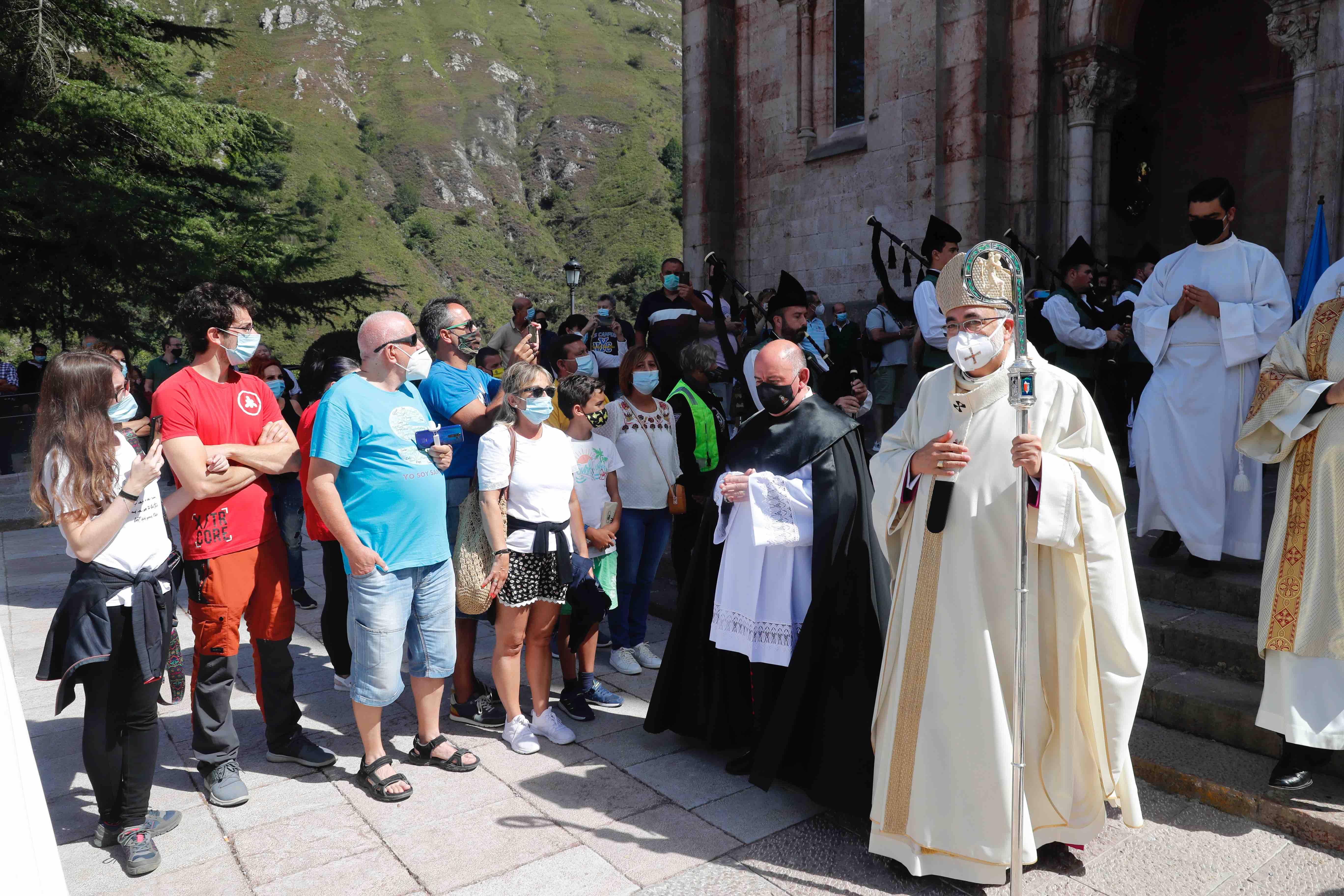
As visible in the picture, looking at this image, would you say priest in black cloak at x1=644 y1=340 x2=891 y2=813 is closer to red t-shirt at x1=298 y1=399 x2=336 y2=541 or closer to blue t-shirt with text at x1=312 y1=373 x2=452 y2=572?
blue t-shirt with text at x1=312 y1=373 x2=452 y2=572

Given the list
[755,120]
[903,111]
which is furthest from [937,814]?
[755,120]

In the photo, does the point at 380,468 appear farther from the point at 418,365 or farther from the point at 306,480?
the point at 306,480

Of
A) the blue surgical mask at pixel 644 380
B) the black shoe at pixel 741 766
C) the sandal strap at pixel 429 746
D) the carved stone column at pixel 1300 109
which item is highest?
the carved stone column at pixel 1300 109

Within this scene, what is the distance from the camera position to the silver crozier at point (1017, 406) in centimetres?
263

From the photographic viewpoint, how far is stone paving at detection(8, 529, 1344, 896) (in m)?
3.09

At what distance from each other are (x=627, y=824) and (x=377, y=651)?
1237 millimetres

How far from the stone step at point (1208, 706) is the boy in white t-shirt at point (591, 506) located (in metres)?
2.61

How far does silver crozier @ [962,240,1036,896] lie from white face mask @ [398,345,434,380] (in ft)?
7.31

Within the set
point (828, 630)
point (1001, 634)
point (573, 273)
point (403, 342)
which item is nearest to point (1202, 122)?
point (828, 630)

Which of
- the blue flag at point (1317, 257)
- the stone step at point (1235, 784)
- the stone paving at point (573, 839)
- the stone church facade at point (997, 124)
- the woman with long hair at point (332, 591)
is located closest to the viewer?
the stone paving at point (573, 839)

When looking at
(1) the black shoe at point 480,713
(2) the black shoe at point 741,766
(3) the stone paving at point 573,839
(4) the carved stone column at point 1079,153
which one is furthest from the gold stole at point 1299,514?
(4) the carved stone column at point 1079,153

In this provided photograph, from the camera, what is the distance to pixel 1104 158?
9969mm

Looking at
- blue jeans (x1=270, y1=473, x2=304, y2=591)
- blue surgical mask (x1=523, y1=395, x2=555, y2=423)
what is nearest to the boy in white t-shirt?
blue surgical mask (x1=523, y1=395, x2=555, y2=423)

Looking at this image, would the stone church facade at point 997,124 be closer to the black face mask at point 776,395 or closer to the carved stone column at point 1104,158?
the carved stone column at point 1104,158
